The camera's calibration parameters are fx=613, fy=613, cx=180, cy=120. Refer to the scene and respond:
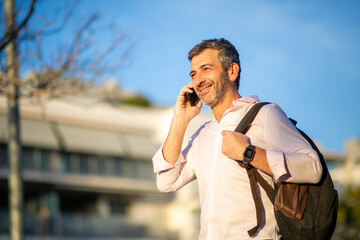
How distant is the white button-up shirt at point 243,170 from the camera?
3033mm

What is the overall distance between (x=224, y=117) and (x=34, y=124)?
97.7 feet

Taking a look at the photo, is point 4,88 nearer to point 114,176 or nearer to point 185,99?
point 185,99

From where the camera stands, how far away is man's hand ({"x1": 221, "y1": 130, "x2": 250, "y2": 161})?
3.14m

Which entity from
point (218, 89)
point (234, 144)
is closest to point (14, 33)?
point (218, 89)

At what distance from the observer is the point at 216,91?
3576mm

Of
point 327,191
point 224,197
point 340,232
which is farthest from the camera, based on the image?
point 340,232

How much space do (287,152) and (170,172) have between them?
2.83ft

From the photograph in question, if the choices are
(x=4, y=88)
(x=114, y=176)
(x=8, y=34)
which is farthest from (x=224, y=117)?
(x=114, y=176)

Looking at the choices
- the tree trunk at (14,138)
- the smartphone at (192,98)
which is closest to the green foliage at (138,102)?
the tree trunk at (14,138)

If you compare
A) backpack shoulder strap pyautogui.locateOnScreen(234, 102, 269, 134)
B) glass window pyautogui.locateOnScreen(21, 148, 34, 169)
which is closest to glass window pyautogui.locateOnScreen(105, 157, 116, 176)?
glass window pyautogui.locateOnScreen(21, 148, 34, 169)

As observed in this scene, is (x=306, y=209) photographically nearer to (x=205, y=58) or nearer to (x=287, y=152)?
(x=287, y=152)

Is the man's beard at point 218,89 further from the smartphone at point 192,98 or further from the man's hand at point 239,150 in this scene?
the man's hand at point 239,150

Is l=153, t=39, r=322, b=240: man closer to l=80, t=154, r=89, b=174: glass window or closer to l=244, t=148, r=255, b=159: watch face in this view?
l=244, t=148, r=255, b=159: watch face

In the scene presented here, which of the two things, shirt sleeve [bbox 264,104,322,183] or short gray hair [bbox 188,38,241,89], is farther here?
short gray hair [bbox 188,38,241,89]
